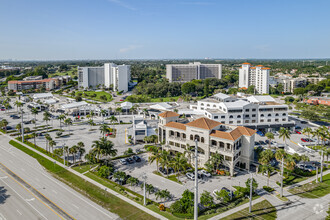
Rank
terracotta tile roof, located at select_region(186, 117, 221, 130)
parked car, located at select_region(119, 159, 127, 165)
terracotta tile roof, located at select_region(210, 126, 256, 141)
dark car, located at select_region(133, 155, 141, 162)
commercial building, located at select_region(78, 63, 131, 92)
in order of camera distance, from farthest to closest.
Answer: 1. commercial building, located at select_region(78, 63, 131, 92)
2. dark car, located at select_region(133, 155, 141, 162)
3. parked car, located at select_region(119, 159, 127, 165)
4. terracotta tile roof, located at select_region(186, 117, 221, 130)
5. terracotta tile roof, located at select_region(210, 126, 256, 141)

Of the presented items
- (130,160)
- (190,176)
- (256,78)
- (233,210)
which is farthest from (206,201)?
(256,78)

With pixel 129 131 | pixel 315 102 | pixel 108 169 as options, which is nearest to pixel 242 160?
pixel 108 169

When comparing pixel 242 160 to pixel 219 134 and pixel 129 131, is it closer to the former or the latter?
pixel 219 134

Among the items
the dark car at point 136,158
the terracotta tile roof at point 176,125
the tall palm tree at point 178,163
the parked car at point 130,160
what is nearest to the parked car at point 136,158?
the dark car at point 136,158

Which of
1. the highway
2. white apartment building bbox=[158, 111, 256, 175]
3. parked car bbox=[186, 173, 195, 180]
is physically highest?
white apartment building bbox=[158, 111, 256, 175]

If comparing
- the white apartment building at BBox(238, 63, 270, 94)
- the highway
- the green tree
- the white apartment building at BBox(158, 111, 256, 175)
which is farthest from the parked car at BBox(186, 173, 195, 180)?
the white apartment building at BBox(238, 63, 270, 94)

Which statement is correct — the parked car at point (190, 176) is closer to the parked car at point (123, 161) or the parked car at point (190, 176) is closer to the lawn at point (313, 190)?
the parked car at point (123, 161)

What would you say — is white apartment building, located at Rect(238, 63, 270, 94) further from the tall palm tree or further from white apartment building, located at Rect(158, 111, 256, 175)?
the tall palm tree
